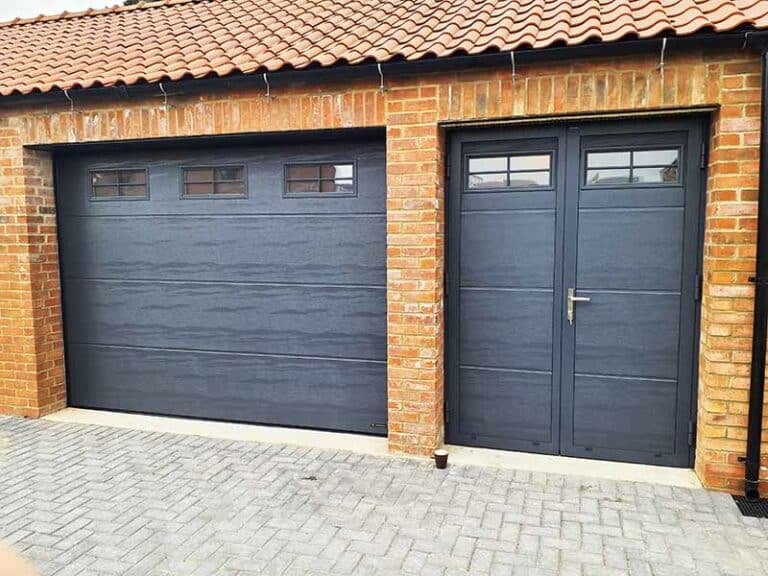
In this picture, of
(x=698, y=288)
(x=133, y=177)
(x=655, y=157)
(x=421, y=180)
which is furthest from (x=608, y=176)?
(x=133, y=177)

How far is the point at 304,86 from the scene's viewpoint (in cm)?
448

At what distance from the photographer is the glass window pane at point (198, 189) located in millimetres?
5164

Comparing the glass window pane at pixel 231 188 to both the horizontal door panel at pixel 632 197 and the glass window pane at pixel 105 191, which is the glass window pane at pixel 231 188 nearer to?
the glass window pane at pixel 105 191

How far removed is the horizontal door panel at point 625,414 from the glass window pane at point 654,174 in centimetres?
141

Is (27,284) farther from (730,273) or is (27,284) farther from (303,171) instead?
(730,273)

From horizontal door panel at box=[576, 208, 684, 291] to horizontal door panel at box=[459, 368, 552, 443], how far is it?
84cm

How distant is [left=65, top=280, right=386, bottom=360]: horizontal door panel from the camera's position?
490 cm

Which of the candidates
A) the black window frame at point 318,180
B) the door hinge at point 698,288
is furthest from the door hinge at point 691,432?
the black window frame at point 318,180

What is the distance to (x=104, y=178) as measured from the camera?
5.43 meters

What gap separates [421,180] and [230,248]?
1.89 m

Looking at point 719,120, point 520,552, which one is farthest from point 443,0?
point 520,552

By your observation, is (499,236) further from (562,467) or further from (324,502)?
(324,502)

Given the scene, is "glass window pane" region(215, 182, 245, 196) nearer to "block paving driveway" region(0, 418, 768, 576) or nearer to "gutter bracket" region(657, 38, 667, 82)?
"block paving driveway" region(0, 418, 768, 576)

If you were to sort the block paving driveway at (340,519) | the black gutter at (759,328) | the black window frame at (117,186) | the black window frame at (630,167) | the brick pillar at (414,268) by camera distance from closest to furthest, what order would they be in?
the block paving driveway at (340,519) < the black gutter at (759,328) < the black window frame at (630,167) < the brick pillar at (414,268) < the black window frame at (117,186)
